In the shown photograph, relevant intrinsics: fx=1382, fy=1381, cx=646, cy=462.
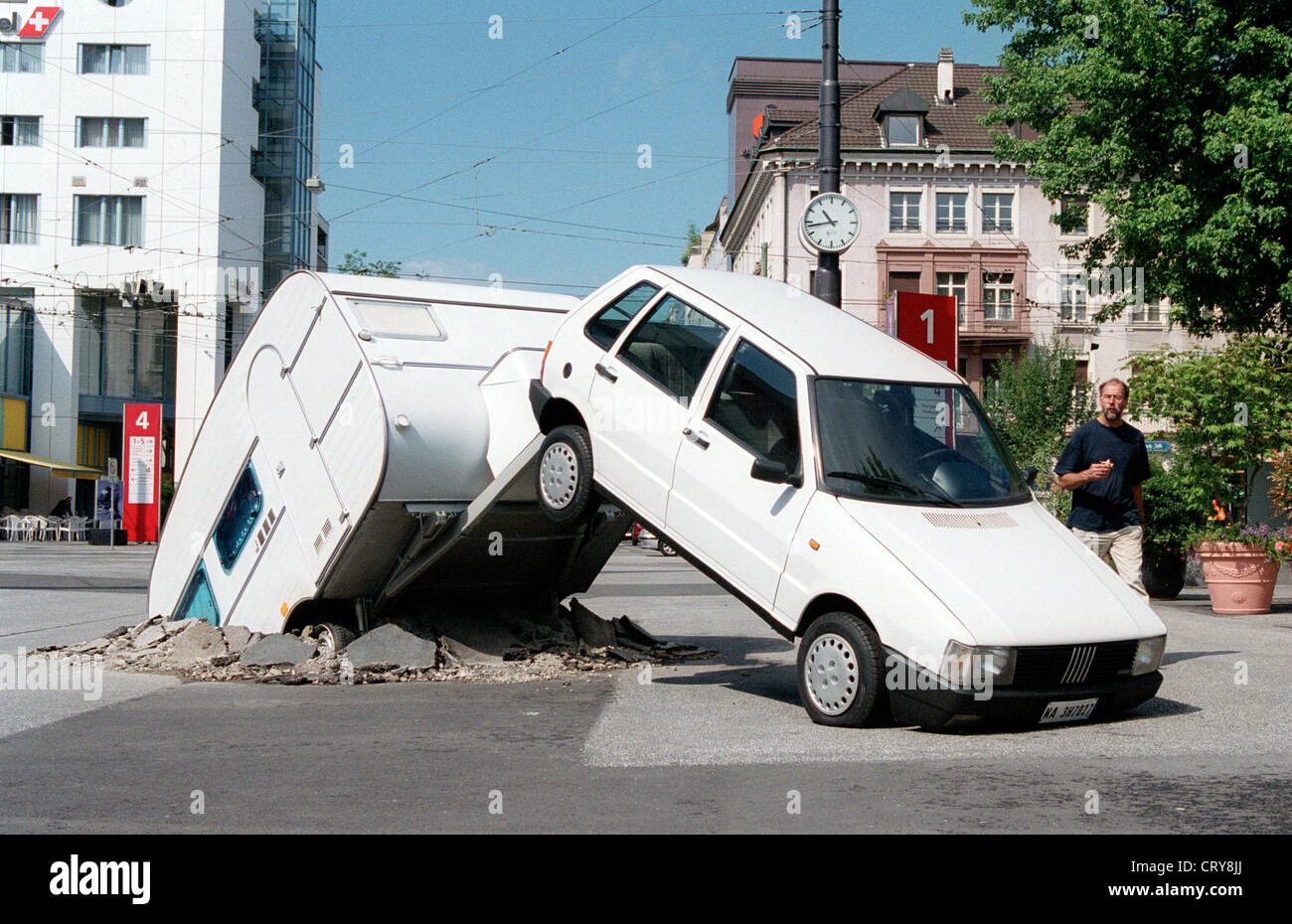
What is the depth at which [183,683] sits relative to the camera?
9.56m

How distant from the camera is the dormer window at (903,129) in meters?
56.6

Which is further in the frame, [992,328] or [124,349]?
[992,328]

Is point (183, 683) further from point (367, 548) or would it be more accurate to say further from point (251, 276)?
point (251, 276)

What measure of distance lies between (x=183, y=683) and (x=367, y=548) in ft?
5.23

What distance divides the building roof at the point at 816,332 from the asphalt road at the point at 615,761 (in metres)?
2.05

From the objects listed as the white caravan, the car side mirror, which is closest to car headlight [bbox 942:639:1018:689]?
the car side mirror

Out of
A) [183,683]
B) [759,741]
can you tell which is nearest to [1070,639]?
[759,741]

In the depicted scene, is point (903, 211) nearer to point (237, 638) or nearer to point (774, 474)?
point (237, 638)

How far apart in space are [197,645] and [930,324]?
7.46 metres

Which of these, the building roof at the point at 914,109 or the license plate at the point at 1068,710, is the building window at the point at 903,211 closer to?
the building roof at the point at 914,109

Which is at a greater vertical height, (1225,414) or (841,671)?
(1225,414)

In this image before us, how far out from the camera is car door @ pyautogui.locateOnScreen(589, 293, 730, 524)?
27.0 ft

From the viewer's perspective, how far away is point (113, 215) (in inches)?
2089

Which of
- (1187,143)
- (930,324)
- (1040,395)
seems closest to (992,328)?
(1040,395)
